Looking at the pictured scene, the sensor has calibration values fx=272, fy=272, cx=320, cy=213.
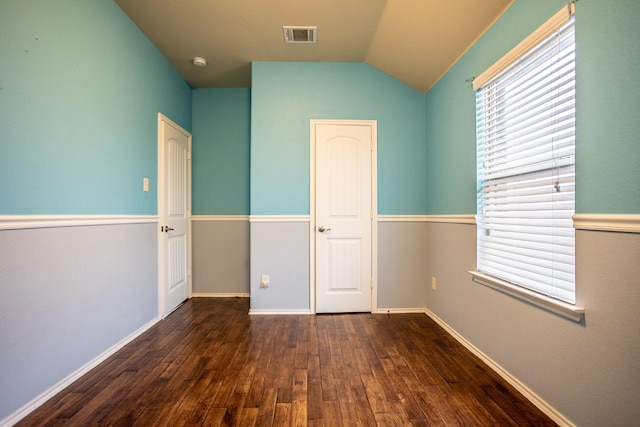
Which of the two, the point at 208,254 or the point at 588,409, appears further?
the point at 208,254

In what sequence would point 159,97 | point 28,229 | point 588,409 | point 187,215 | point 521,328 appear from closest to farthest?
point 588,409
point 28,229
point 521,328
point 159,97
point 187,215

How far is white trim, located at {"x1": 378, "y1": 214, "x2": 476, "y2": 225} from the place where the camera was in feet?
6.84

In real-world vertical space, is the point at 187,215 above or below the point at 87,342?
above

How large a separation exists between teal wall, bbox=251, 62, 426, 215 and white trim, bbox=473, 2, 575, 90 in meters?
0.93

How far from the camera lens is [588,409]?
46.1 inches

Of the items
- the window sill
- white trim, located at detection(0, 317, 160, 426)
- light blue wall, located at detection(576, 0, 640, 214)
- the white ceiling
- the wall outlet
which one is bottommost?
white trim, located at detection(0, 317, 160, 426)

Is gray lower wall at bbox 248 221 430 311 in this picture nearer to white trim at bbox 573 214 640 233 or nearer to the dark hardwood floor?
the dark hardwood floor

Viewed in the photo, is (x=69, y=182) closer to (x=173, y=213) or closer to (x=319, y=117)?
(x=173, y=213)

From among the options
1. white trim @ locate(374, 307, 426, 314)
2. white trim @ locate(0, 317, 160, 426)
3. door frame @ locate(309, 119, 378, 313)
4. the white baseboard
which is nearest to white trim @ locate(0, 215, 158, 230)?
white trim @ locate(0, 317, 160, 426)

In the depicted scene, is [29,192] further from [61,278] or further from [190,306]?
[190,306]

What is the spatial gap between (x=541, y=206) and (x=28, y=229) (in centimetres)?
270

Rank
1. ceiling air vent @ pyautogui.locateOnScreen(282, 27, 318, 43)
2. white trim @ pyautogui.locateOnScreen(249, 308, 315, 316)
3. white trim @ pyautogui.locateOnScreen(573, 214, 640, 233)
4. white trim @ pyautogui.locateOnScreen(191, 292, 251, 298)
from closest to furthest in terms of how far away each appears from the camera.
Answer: white trim @ pyautogui.locateOnScreen(573, 214, 640, 233), ceiling air vent @ pyautogui.locateOnScreen(282, 27, 318, 43), white trim @ pyautogui.locateOnScreen(249, 308, 315, 316), white trim @ pyautogui.locateOnScreen(191, 292, 251, 298)

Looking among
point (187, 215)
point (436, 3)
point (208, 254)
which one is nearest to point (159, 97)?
point (187, 215)

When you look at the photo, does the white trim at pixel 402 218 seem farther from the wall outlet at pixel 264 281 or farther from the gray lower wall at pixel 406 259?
the wall outlet at pixel 264 281
